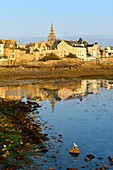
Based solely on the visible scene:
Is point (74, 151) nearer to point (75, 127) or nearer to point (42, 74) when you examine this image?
point (75, 127)

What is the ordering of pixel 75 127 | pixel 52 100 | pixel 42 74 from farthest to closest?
pixel 42 74, pixel 52 100, pixel 75 127

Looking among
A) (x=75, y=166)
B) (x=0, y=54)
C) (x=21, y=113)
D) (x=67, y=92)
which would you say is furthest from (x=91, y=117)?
(x=0, y=54)

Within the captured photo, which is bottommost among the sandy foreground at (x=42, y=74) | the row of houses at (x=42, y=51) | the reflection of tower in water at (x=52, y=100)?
the reflection of tower in water at (x=52, y=100)

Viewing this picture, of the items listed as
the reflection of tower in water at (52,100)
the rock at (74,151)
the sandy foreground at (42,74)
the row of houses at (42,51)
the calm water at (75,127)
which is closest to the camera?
the calm water at (75,127)

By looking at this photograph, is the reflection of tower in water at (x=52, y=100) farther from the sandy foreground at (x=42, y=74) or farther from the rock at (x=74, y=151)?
the sandy foreground at (x=42, y=74)

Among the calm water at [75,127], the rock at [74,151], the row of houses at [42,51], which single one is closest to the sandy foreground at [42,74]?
the row of houses at [42,51]

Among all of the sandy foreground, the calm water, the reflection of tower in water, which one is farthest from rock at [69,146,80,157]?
the sandy foreground

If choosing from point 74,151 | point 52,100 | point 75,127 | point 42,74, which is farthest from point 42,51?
point 74,151

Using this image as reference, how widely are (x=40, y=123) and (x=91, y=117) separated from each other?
3.78m

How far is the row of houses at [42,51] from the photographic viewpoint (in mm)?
72875

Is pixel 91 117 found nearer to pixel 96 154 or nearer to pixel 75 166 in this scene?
pixel 96 154

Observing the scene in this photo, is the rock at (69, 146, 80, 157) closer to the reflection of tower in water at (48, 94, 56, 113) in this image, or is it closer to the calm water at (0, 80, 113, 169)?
the calm water at (0, 80, 113, 169)

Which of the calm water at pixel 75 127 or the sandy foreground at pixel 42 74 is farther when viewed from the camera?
the sandy foreground at pixel 42 74

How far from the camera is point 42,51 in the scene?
268ft
